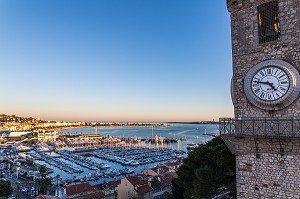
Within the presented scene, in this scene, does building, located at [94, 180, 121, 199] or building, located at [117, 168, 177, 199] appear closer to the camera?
building, located at [117, 168, 177, 199]

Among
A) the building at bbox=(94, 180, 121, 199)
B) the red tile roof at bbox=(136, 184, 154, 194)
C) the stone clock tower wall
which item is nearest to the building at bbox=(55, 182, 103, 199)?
the building at bbox=(94, 180, 121, 199)

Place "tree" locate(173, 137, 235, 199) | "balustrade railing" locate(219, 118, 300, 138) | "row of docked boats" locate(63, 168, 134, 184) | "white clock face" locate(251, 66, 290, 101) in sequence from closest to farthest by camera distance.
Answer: "balustrade railing" locate(219, 118, 300, 138)
"white clock face" locate(251, 66, 290, 101)
"tree" locate(173, 137, 235, 199)
"row of docked boats" locate(63, 168, 134, 184)

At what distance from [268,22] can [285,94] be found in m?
2.24

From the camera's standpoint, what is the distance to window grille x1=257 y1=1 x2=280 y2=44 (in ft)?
23.4

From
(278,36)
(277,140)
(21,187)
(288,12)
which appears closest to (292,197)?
(277,140)

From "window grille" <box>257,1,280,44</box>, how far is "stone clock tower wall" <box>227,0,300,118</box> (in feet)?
0.38

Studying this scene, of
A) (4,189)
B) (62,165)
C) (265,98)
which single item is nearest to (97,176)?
(62,165)

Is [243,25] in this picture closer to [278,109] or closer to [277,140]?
[278,109]

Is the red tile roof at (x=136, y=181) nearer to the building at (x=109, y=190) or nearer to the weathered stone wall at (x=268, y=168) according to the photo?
the building at (x=109, y=190)

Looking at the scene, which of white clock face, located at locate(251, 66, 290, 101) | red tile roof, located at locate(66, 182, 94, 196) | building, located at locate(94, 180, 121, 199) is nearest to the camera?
white clock face, located at locate(251, 66, 290, 101)

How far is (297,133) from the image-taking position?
639cm

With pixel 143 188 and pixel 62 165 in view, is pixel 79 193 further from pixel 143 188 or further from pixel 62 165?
pixel 62 165

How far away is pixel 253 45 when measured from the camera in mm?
7426

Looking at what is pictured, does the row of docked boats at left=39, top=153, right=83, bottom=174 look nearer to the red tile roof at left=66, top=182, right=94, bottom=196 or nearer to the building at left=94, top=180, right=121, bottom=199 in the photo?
the building at left=94, top=180, right=121, bottom=199
